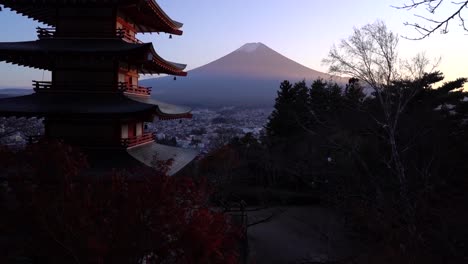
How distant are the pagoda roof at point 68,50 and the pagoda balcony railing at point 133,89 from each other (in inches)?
22.8

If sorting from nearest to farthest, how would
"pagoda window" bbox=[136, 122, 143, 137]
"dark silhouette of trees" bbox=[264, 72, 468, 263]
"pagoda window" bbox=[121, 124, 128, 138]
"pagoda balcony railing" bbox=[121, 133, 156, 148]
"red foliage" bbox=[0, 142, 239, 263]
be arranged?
"red foliage" bbox=[0, 142, 239, 263] → "pagoda balcony railing" bbox=[121, 133, 156, 148] → "pagoda window" bbox=[121, 124, 128, 138] → "pagoda window" bbox=[136, 122, 143, 137] → "dark silhouette of trees" bbox=[264, 72, 468, 263]

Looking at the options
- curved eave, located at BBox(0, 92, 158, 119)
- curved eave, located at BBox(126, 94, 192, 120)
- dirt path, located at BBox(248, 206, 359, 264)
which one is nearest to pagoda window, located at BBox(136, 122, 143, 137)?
curved eave, located at BBox(126, 94, 192, 120)

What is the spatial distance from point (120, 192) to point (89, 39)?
14.6ft

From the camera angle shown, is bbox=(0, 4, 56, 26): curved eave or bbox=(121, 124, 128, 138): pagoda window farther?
bbox=(121, 124, 128, 138): pagoda window

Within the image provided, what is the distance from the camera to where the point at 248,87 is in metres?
102

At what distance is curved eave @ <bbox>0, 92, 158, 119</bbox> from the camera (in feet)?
28.4

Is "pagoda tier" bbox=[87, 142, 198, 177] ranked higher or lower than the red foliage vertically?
higher

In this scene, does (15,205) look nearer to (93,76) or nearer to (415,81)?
(93,76)

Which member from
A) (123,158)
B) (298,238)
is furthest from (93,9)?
(298,238)

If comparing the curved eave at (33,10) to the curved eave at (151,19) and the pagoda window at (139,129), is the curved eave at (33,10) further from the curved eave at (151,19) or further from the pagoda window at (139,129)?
the pagoda window at (139,129)

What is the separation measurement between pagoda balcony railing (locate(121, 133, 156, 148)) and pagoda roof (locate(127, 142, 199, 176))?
99mm

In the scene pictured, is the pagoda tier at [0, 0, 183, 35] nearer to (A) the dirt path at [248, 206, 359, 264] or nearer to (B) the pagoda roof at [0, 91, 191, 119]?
(B) the pagoda roof at [0, 91, 191, 119]

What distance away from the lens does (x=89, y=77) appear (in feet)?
31.2

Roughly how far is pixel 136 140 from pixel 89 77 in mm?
1831
